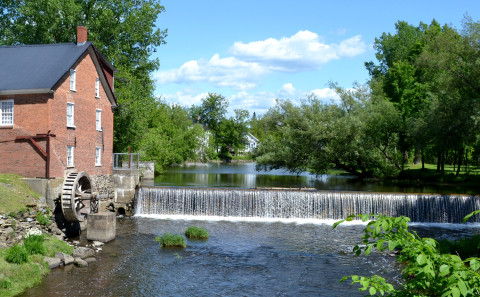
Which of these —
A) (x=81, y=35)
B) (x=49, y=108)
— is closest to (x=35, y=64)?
(x=81, y=35)

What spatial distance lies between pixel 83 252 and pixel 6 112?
1021 cm

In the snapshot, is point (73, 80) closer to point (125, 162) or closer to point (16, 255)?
point (16, 255)

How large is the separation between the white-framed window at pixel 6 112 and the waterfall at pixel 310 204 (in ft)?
34.7

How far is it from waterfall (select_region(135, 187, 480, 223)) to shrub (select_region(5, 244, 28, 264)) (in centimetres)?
1404

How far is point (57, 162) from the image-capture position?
23.0m

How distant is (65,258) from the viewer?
55.1 ft

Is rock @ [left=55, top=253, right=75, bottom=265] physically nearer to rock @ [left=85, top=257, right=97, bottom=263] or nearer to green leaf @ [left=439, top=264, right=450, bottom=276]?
rock @ [left=85, top=257, right=97, bottom=263]

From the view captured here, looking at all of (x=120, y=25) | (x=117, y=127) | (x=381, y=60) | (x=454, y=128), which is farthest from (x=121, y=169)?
(x=381, y=60)

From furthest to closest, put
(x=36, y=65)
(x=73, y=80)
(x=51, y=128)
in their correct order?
(x=73, y=80) → (x=36, y=65) → (x=51, y=128)

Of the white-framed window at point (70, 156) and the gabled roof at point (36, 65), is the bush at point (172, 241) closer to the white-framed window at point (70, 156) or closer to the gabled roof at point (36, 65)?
the white-framed window at point (70, 156)

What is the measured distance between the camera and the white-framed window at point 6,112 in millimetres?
23109

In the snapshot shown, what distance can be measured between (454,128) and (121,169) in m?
26.7

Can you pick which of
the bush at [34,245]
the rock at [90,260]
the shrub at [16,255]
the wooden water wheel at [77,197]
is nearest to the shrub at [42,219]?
the wooden water wheel at [77,197]

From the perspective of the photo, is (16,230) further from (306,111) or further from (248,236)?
(306,111)
